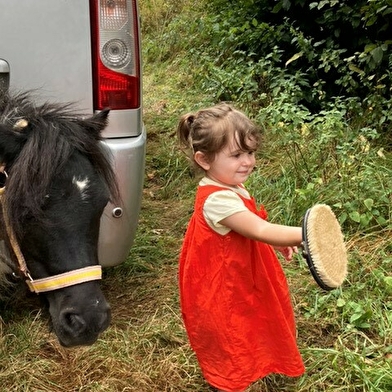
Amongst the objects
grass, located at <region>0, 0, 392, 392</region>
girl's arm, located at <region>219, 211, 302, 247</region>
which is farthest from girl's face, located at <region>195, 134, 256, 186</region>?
grass, located at <region>0, 0, 392, 392</region>

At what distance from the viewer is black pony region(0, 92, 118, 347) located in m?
1.79

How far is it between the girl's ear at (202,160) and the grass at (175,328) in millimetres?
944

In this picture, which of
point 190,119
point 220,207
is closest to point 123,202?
point 190,119

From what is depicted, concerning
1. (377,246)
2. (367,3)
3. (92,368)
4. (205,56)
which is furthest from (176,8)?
(92,368)

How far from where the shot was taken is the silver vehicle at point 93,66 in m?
2.50

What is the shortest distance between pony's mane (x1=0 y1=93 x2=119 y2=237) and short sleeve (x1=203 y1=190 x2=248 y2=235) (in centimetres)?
37

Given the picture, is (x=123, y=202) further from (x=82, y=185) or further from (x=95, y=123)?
(x=82, y=185)

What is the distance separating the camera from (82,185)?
1.86 metres

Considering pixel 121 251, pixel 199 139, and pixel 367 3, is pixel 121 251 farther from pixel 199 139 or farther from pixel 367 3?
pixel 367 3

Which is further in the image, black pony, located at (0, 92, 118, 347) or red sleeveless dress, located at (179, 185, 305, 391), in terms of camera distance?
red sleeveless dress, located at (179, 185, 305, 391)

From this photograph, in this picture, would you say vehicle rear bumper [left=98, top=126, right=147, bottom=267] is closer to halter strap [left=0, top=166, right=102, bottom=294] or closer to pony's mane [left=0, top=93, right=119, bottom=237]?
pony's mane [left=0, top=93, right=119, bottom=237]

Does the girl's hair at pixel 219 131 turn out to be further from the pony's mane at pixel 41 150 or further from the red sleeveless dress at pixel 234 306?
the pony's mane at pixel 41 150

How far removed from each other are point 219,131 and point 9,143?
30.9 inches

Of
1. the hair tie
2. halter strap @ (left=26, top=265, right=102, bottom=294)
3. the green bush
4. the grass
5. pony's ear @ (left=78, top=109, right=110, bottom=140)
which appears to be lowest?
the grass
